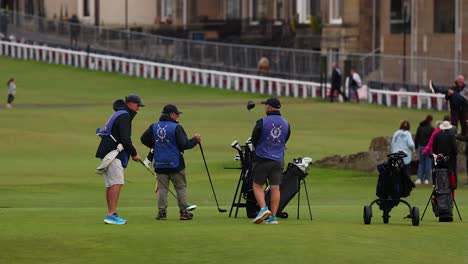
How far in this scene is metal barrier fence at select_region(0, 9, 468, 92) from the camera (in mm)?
67625

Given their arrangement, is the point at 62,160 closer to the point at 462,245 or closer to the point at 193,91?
the point at 462,245

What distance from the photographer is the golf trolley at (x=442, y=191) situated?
24281 millimetres

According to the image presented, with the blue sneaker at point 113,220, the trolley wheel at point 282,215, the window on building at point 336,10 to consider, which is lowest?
the trolley wheel at point 282,215

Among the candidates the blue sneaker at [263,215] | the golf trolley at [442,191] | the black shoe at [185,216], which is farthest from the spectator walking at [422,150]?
the blue sneaker at [263,215]

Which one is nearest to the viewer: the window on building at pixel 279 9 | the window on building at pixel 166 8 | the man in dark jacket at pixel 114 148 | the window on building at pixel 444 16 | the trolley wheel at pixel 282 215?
the man in dark jacket at pixel 114 148

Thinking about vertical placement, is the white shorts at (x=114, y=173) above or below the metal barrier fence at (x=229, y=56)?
above

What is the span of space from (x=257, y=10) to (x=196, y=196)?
212ft

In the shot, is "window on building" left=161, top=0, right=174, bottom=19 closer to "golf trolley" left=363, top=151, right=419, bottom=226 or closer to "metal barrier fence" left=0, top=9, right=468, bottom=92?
"metal barrier fence" left=0, top=9, right=468, bottom=92

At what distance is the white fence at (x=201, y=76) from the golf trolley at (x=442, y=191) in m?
39.5

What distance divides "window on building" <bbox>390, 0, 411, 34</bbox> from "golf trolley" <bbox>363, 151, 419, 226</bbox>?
5120cm

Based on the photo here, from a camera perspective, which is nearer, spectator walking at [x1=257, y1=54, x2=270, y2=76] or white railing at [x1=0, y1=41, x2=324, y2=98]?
white railing at [x1=0, y1=41, x2=324, y2=98]

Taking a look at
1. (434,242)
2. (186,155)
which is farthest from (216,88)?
(434,242)

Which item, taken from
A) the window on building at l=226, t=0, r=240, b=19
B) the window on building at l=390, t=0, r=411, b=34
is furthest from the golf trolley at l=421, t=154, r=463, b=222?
the window on building at l=226, t=0, r=240, b=19

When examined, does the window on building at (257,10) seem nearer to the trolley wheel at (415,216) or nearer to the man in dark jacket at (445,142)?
the man in dark jacket at (445,142)
